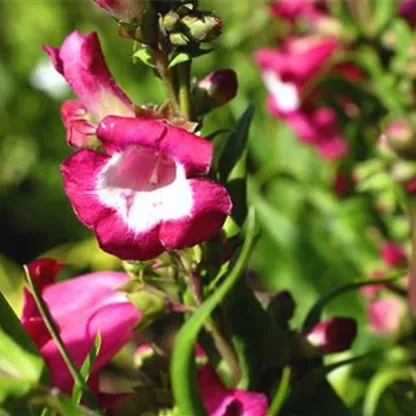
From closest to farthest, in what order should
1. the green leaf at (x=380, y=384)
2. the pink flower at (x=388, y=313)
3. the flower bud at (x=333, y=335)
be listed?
the flower bud at (x=333, y=335), the green leaf at (x=380, y=384), the pink flower at (x=388, y=313)

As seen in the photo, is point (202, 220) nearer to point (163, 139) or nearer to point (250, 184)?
point (163, 139)

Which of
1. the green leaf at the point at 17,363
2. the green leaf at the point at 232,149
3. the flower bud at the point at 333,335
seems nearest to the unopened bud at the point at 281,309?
the flower bud at the point at 333,335

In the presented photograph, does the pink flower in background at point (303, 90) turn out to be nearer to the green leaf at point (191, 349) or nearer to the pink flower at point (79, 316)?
the pink flower at point (79, 316)

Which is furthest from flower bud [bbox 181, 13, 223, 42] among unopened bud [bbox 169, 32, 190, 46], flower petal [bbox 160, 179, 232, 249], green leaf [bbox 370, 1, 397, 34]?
green leaf [bbox 370, 1, 397, 34]

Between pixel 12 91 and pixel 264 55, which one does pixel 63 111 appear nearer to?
pixel 264 55

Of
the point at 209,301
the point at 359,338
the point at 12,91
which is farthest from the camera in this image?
the point at 12,91

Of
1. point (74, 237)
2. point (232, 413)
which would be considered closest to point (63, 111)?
point (232, 413)

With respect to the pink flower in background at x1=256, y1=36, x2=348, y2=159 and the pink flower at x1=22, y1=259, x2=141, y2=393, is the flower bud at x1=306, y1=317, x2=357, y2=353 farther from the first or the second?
the pink flower in background at x1=256, y1=36, x2=348, y2=159
